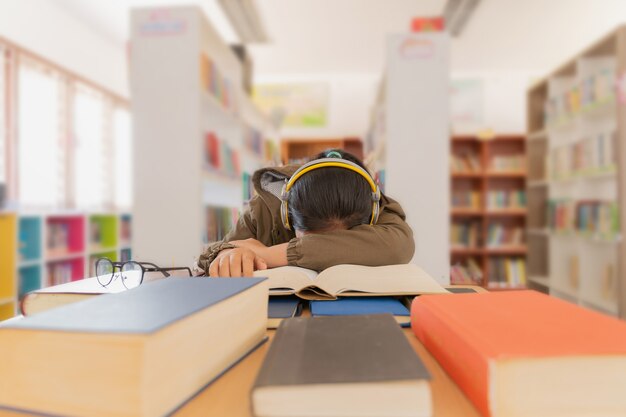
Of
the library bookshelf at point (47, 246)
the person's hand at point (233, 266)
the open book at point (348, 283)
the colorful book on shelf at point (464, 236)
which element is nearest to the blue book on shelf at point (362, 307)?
the open book at point (348, 283)

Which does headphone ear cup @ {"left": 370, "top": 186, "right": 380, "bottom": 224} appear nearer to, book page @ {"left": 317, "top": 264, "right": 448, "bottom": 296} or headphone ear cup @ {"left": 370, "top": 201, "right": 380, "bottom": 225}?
headphone ear cup @ {"left": 370, "top": 201, "right": 380, "bottom": 225}

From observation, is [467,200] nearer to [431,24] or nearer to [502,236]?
[502,236]

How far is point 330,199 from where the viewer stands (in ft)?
2.40

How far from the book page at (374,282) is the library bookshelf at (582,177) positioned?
2.13 metres

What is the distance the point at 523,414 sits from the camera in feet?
0.82

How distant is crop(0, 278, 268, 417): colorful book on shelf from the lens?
0.24 m

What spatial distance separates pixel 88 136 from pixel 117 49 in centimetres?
108

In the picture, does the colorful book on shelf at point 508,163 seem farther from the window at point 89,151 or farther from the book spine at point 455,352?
the book spine at point 455,352

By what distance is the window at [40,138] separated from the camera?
3.67 metres

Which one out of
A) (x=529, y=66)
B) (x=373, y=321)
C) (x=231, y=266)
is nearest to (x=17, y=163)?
(x=231, y=266)

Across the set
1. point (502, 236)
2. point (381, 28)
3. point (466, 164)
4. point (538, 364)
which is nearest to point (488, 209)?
point (502, 236)

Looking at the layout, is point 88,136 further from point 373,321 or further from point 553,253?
point 373,321

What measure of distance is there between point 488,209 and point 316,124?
8.77 ft

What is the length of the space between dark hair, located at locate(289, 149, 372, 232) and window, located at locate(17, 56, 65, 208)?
12.4ft
